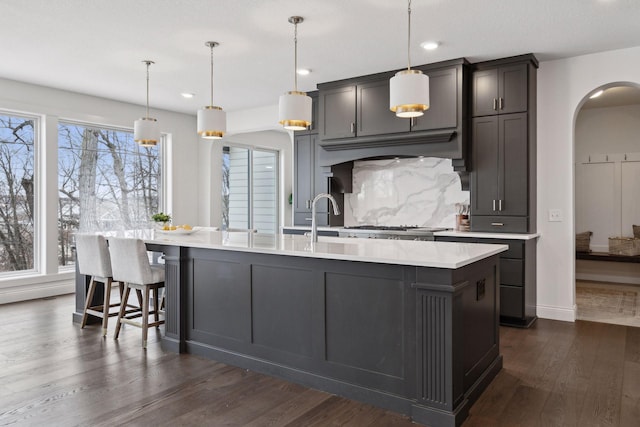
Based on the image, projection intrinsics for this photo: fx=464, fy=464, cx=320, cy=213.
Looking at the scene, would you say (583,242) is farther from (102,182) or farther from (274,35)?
(102,182)

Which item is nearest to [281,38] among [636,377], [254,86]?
[254,86]

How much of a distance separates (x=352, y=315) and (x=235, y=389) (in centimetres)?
90

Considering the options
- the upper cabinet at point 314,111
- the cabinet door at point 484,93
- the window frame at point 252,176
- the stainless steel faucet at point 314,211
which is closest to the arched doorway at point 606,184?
the cabinet door at point 484,93

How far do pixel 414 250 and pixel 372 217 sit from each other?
10.5ft

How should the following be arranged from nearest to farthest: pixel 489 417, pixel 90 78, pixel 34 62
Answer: pixel 489 417
pixel 34 62
pixel 90 78

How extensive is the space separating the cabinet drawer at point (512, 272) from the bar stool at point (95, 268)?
358 cm

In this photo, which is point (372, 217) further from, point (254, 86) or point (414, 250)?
point (414, 250)

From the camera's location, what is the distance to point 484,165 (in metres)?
4.82

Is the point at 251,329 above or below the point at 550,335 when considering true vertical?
above

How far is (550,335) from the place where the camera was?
414cm

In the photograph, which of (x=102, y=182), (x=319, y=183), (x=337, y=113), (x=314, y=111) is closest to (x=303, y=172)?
(x=319, y=183)

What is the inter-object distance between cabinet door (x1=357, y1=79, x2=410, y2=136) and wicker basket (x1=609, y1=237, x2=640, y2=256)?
13.0ft

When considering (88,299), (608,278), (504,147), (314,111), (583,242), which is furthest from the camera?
(583,242)

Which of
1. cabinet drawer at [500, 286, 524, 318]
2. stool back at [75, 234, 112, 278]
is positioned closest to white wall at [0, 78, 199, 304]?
stool back at [75, 234, 112, 278]
